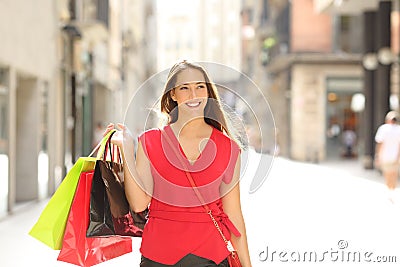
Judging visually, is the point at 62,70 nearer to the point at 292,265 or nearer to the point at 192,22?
the point at 292,265

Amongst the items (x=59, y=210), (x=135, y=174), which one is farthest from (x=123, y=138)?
(x=59, y=210)

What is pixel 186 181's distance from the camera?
298 cm

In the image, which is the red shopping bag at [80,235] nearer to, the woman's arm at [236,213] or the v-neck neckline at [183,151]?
the v-neck neckline at [183,151]

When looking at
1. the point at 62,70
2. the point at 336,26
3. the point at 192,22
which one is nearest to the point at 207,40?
the point at 192,22

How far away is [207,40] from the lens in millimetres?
113062

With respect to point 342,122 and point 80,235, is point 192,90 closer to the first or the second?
point 80,235

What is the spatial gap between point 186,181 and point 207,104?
387 millimetres

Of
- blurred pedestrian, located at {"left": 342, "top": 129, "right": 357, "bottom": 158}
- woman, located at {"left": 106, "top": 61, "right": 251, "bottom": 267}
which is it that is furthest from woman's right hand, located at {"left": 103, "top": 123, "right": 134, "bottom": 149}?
blurred pedestrian, located at {"left": 342, "top": 129, "right": 357, "bottom": 158}

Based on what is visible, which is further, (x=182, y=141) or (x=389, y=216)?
(x=389, y=216)

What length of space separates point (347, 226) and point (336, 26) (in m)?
25.7

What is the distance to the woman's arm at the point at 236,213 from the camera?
3.08m

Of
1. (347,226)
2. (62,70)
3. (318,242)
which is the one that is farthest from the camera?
(62,70)

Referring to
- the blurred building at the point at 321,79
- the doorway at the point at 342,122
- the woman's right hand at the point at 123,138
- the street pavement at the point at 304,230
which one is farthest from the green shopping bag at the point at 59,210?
the doorway at the point at 342,122

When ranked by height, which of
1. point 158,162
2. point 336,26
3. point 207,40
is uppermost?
point 207,40
